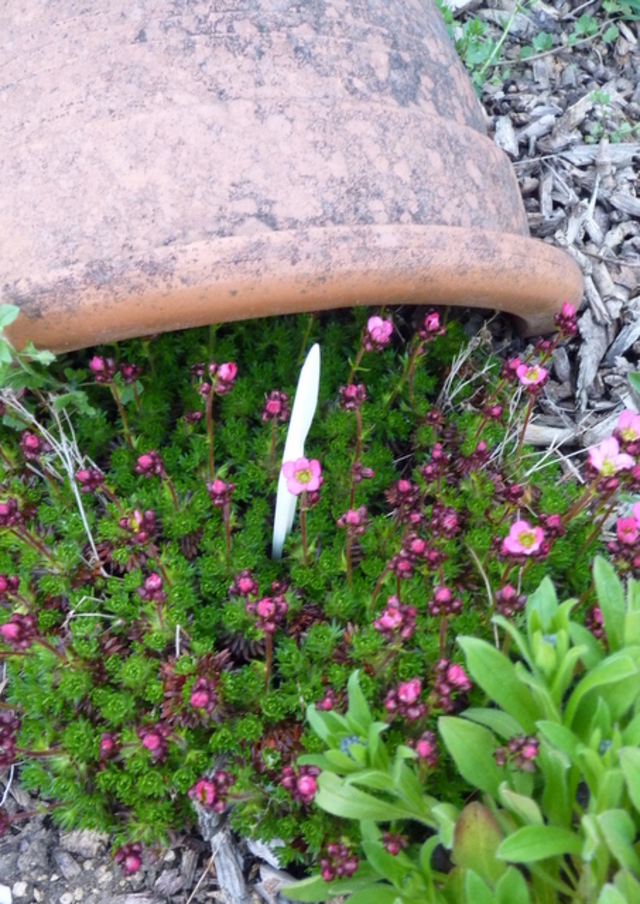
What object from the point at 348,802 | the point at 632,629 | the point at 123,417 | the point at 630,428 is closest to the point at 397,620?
the point at 348,802

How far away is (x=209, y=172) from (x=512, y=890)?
1.47 metres

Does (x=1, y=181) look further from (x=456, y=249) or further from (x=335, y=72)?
(x=456, y=249)

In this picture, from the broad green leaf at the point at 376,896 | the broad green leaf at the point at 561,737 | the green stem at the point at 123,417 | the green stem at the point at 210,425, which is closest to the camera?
the broad green leaf at the point at 561,737

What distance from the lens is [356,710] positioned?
153cm

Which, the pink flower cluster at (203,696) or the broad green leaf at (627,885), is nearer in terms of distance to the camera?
the broad green leaf at (627,885)

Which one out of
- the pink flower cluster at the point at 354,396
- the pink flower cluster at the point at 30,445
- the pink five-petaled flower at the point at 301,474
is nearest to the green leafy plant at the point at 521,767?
the pink five-petaled flower at the point at 301,474

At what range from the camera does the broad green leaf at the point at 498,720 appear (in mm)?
1618

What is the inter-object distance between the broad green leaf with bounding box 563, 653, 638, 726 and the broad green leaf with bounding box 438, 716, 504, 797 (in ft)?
0.59

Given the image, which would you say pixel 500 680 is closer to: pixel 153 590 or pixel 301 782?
pixel 301 782

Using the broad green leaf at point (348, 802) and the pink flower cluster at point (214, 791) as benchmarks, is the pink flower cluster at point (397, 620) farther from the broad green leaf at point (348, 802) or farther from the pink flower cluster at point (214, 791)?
the pink flower cluster at point (214, 791)

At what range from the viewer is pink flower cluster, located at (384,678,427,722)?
1513mm

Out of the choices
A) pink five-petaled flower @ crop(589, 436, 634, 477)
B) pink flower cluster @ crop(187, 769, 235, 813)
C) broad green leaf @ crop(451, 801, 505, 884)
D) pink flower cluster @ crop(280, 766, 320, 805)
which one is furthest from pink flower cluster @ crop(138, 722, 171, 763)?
pink five-petaled flower @ crop(589, 436, 634, 477)

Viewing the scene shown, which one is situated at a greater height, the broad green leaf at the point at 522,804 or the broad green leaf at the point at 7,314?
the broad green leaf at the point at 7,314

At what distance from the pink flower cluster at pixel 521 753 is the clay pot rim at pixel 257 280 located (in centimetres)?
98
